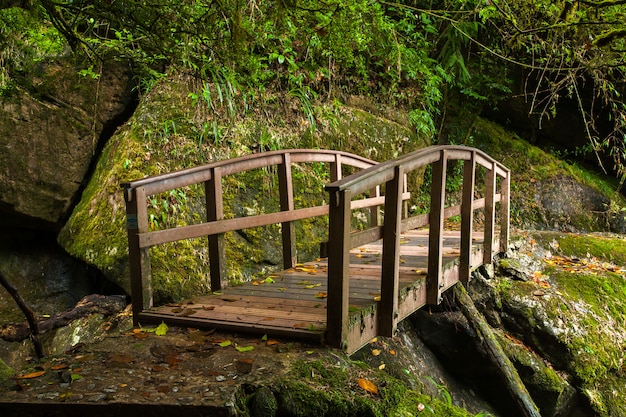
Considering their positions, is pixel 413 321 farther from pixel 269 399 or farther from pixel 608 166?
pixel 608 166

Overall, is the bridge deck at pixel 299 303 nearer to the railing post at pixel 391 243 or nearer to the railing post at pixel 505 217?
the railing post at pixel 391 243

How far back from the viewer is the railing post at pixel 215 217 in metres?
4.41

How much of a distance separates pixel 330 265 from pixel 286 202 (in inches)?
85.6

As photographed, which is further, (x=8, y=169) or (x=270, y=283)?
(x=8, y=169)

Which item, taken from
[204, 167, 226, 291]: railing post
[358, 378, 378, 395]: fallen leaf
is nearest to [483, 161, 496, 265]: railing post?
[204, 167, 226, 291]: railing post

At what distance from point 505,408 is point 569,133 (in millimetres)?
7590

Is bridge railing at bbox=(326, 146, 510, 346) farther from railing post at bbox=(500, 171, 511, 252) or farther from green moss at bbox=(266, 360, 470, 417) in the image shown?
railing post at bbox=(500, 171, 511, 252)

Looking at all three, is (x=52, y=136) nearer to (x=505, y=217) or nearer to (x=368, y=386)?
(x=368, y=386)

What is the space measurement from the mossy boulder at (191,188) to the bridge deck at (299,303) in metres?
0.92

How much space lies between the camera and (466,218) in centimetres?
522

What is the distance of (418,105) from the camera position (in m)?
9.55

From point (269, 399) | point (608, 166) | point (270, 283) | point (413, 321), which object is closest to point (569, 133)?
point (608, 166)

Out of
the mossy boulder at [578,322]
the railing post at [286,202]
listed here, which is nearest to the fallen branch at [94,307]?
the railing post at [286,202]

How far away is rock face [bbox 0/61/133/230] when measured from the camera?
6074 mm
